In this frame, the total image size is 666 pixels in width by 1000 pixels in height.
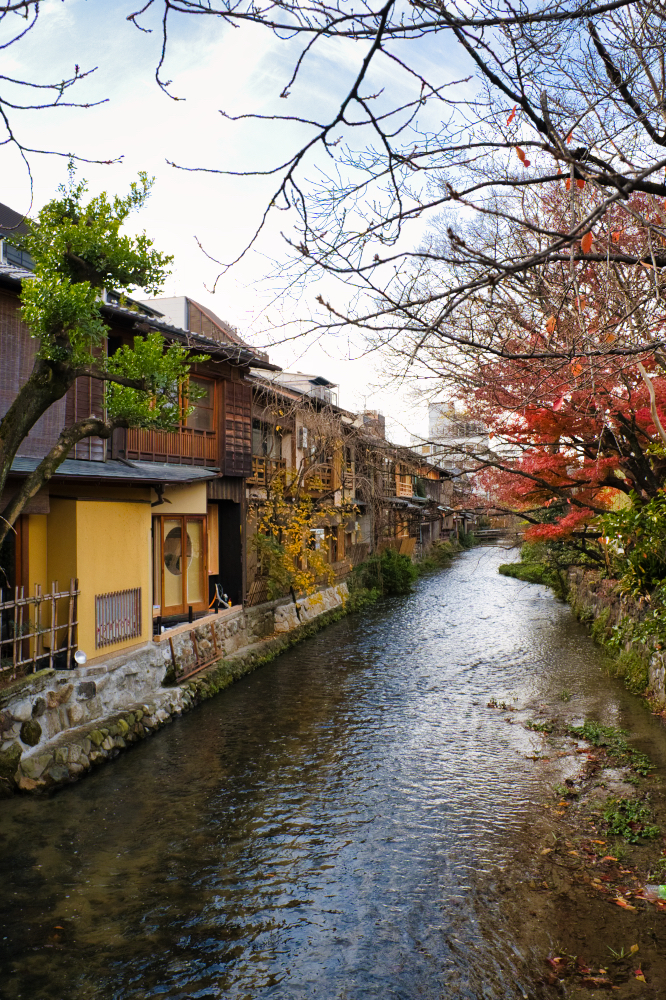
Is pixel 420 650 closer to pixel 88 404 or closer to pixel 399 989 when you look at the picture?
pixel 88 404

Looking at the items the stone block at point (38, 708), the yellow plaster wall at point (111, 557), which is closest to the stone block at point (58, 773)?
the stone block at point (38, 708)

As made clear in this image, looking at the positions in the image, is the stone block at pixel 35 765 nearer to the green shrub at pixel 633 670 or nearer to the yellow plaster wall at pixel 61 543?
the yellow plaster wall at pixel 61 543

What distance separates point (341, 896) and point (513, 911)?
5.47 feet

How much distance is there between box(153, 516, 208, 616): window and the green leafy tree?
6230 mm

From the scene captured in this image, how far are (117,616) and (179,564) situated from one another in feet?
14.2

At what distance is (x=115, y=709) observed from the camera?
10.7m

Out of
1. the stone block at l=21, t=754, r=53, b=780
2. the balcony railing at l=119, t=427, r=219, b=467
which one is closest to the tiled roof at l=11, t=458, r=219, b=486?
the balcony railing at l=119, t=427, r=219, b=467

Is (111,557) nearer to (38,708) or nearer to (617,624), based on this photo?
Answer: (38,708)

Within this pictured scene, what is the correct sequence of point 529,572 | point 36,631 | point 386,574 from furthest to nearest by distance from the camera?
point 529,572, point 386,574, point 36,631

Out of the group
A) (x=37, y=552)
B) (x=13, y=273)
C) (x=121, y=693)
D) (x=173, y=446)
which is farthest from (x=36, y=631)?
(x=173, y=446)

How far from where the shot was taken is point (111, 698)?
10.7m

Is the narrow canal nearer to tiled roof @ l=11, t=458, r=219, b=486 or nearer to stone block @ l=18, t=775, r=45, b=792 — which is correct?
stone block @ l=18, t=775, r=45, b=792

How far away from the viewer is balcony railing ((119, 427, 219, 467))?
14.4 metres

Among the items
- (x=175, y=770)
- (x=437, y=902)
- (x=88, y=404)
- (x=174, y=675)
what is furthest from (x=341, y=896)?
(x=88, y=404)
